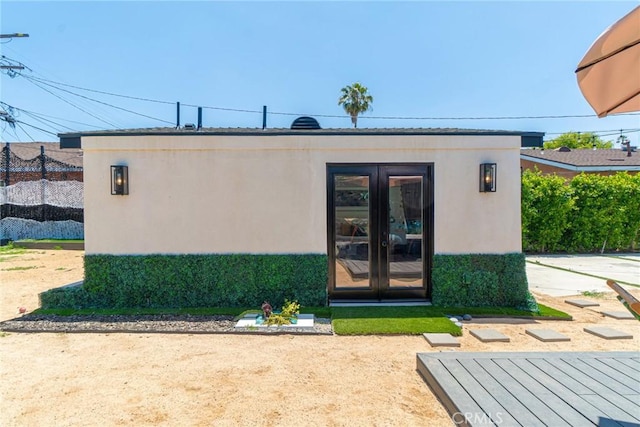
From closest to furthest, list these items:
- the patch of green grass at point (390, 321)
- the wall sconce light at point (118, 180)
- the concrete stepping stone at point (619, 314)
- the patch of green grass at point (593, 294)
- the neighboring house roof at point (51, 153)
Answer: the patch of green grass at point (390, 321)
the concrete stepping stone at point (619, 314)
the wall sconce light at point (118, 180)
the patch of green grass at point (593, 294)
the neighboring house roof at point (51, 153)

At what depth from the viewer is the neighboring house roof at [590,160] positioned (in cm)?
1873

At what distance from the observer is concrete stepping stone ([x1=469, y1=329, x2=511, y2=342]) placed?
4.82 meters

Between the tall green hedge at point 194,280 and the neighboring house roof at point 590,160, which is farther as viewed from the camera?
the neighboring house roof at point 590,160

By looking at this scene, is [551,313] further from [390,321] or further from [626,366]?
[390,321]

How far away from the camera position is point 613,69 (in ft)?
9.68

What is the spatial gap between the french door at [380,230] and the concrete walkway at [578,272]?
354 cm

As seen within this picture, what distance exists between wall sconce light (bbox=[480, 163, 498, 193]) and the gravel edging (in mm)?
3647

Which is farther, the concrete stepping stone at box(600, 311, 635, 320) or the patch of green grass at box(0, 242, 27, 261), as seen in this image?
the patch of green grass at box(0, 242, 27, 261)

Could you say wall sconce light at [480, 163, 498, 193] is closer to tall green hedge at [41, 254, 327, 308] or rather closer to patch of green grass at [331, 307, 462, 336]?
patch of green grass at [331, 307, 462, 336]

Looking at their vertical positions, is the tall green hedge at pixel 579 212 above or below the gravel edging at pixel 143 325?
above

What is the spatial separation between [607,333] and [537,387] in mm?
2942

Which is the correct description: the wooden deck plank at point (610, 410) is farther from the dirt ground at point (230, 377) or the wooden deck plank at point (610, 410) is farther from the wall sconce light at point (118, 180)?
the wall sconce light at point (118, 180)

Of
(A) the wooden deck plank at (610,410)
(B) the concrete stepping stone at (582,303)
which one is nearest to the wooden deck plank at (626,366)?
(A) the wooden deck plank at (610,410)

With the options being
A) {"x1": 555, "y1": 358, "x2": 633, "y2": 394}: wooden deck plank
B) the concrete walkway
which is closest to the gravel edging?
{"x1": 555, "y1": 358, "x2": 633, "y2": 394}: wooden deck plank
